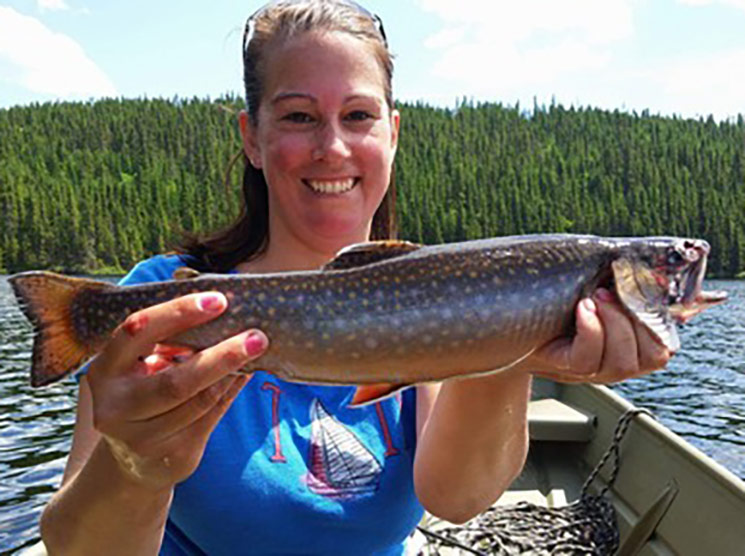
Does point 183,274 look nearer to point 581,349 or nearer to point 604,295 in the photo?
point 581,349

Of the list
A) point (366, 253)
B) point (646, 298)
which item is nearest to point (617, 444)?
point (646, 298)

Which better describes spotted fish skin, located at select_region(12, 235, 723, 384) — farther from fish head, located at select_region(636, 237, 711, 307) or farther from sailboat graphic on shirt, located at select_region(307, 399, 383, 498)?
sailboat graphic on shirt, located at select_region(307, 399, 383, 498)

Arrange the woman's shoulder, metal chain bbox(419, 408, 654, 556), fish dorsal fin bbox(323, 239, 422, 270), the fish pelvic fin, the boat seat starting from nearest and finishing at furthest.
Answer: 1. the fish pelvic fin
2. fish dorsal fin bbox(323, 239, 422, 270)
3. the woman's shoulder
4. metal chain bbox(419, 408, 654, 556)
5. the boat seat

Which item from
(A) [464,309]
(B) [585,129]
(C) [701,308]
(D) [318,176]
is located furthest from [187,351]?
(B) [585,129]

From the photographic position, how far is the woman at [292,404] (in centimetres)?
272

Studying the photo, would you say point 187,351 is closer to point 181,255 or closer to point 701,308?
point 181,255

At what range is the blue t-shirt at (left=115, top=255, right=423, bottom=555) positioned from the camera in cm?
339

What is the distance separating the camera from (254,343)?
2.85 meters

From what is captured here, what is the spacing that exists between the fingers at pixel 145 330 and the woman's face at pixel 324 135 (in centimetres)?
143

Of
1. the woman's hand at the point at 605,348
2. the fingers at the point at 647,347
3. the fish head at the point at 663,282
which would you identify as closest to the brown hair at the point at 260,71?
the fish head at the point at 663,282

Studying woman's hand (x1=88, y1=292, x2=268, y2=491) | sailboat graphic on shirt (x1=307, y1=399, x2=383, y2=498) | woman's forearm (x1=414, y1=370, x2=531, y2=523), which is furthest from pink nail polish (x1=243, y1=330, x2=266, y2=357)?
woman's forearm (x1=414, y1=370, x2=531, y2=523)

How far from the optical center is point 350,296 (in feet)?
10.3

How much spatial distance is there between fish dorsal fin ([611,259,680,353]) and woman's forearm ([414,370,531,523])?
568 millimetres

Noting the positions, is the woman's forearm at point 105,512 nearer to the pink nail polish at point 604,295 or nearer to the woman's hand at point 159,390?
the woman's hand at point 159,390
